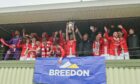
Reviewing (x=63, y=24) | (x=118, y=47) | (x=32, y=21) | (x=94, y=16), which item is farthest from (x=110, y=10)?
(x=32, y=21)

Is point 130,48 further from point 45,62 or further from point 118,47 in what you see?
point 45,62

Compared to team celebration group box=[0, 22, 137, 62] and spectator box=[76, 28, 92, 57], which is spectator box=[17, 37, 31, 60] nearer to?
team celebration group box=[0, 22, 137, 62]

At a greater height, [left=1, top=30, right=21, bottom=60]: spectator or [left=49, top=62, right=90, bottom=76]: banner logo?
[left=1, top=30, right=21, bottom=60]: spectator

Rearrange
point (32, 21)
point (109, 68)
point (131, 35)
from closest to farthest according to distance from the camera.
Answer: point (109, 68), point (131, 35), point (32, 21)

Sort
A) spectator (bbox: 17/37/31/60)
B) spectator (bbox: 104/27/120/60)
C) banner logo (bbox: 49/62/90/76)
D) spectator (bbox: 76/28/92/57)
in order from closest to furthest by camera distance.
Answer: banner logo (bbox: 49/62/90/76)
spectator (bbox: 104/27/120/60)
spectator (bbox: 76/28/92/57)
spectator (bbox: 17/37/31/60)

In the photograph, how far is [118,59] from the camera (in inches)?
320

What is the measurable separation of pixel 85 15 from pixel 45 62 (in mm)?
2411

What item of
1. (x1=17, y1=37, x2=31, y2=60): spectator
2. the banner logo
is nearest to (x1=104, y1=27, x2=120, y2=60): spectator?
the banner logo

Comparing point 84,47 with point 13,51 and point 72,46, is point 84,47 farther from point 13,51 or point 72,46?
point 13,51

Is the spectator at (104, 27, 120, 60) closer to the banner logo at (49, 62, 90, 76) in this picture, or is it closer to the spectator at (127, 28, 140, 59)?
the spectator at (127, 28, 140, 59)

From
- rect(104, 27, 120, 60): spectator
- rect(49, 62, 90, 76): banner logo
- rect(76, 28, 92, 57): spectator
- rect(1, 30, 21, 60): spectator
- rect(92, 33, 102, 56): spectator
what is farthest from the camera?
rect(1, 30, 21, 60): spectator

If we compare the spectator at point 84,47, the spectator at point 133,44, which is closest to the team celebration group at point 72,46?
the spectator at point 84,47

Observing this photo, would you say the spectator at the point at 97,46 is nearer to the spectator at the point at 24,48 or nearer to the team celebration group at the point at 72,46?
the team celebration group at the point at 72,46

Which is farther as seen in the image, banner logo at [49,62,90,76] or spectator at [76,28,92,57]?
spectator at [76,28,92,57]
